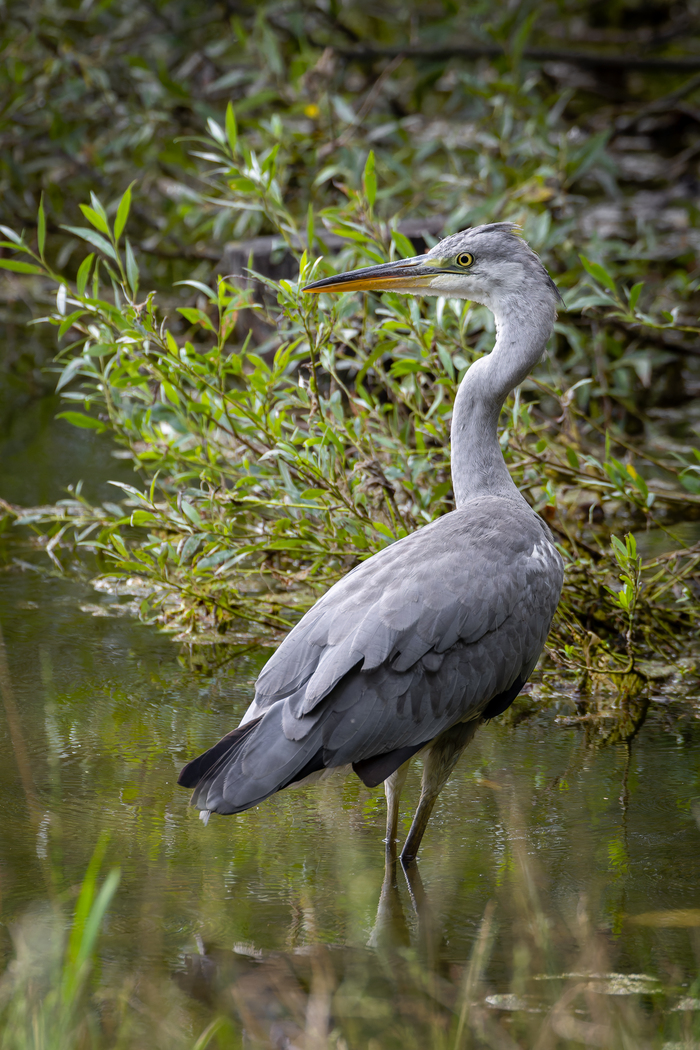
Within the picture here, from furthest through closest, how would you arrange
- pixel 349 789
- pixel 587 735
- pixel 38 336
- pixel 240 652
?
pixel 38 336 → pixel 240 652 → pixel 587 735 → pixel 349 789

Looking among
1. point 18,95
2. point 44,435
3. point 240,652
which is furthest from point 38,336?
point 240,652

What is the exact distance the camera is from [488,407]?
405cm

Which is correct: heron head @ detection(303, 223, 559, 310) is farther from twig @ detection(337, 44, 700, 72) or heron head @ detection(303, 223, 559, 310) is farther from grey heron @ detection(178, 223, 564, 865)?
twig @ detection(337, 44, 700, 72)

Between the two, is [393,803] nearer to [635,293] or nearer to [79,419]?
[79,419]

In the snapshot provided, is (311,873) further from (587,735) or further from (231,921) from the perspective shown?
(587,735)

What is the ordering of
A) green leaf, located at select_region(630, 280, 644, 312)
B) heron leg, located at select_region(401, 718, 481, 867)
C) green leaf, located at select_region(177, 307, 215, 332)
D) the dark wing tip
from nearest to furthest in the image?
the dark wing tip < heron leg, located at select_region(401, 718, 481, 867) < green leaf, located at select_region(177, 307, 215, 332) < green leaf, located at select_region(630, 280, 644, 312)

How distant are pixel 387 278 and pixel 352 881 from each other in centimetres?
214

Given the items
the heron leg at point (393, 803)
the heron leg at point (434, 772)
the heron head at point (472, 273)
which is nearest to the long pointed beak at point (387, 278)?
the heron head at point (472, 273)

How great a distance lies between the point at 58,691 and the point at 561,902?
2.23m

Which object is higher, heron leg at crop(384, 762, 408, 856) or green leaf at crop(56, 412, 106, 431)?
green leaf at crop(56, 412, 106, 431)

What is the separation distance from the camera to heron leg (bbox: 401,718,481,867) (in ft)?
11.1

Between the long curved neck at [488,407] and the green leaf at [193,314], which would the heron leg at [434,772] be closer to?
the long curved neck at [488,407]

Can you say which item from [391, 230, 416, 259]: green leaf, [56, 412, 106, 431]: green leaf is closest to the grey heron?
[391, 230, 416, 259]: green leaf

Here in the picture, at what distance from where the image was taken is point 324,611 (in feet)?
11.3
